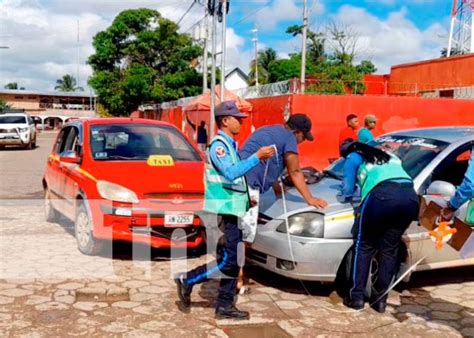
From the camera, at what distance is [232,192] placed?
14.1 feet

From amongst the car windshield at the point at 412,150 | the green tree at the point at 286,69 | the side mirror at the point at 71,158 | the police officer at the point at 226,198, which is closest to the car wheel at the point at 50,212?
the side mirror at the point at 71,158

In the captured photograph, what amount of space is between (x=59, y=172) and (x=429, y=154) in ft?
15.5

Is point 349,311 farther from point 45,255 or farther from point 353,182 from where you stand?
point 45,255

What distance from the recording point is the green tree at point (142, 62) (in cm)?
3334

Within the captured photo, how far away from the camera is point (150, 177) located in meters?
6.21

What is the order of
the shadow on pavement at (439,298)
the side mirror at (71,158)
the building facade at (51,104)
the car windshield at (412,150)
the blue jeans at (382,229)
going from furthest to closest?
1. the building facade at (51,104)
2. the side mirror at (71,158)
3. the car windshield at (412,150)
4. the shadow on pavement at (439,298)
5. the blue jeans at (382,229)

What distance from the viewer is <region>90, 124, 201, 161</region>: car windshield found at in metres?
6.87

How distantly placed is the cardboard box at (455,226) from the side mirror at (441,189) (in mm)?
261

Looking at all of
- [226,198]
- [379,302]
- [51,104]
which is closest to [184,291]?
[226,198]

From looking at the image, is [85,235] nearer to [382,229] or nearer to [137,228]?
[137,228]

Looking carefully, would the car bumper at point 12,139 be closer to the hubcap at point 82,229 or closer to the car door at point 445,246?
the hubcap at point 82,229

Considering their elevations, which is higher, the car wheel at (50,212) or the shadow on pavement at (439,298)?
the car wheel at (50,212)

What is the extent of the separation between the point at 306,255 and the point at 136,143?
3.22 metres

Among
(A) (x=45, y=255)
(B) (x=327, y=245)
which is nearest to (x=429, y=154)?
(B) (x=327, y=245)
